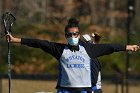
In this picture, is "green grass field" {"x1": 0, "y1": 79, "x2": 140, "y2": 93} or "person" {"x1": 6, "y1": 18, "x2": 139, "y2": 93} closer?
"person" {"x1": 6, "y1": 18, "x2": 139, "y2": 93}

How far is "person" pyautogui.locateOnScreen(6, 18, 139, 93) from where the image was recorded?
23.5 feet

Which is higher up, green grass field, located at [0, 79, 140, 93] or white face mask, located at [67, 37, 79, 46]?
white face mask, located at [67, 37, 79, 46]

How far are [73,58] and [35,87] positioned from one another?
10.4 metres

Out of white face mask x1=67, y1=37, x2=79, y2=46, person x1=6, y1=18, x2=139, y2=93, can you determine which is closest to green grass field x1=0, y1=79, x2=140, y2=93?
person x1=6, y1=18, x2=139, y2=93

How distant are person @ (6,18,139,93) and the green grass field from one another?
8.52 m

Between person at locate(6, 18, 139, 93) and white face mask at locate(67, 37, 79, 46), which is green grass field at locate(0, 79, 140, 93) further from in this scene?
white face mask at locate(67, 37, 79, 46)

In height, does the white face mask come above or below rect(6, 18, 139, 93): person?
above

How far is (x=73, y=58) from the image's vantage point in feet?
23.6

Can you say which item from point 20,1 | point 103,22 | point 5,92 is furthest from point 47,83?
point 103,22

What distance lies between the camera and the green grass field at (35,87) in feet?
53.8

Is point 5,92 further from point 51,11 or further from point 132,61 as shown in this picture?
point 51,11

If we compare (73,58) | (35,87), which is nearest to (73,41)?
(73,58)

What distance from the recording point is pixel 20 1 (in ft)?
91.7

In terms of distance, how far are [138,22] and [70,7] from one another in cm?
455
